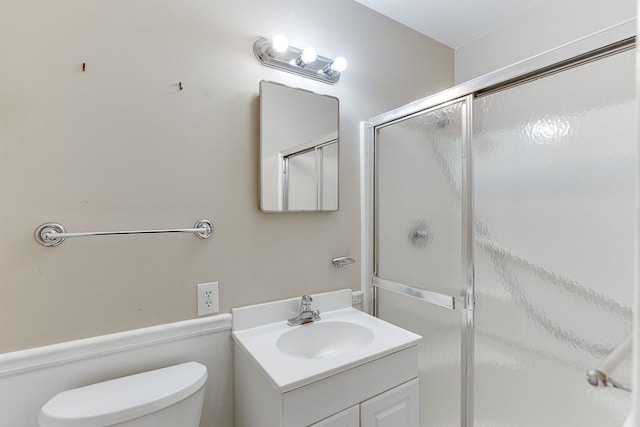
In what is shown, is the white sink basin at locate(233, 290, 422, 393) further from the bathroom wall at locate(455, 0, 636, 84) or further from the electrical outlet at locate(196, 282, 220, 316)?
the bathroom wall at locate(455, 0, 636, 84)

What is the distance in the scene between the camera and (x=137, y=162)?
1.10 m

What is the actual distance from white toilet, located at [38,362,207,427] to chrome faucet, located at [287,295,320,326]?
42 centimetres

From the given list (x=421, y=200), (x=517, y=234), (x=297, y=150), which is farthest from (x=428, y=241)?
(x=297, y=150)

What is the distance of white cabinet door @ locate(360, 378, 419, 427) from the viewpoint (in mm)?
1051

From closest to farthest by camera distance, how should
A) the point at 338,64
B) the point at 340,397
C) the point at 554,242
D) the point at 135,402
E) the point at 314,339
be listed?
the point at 135,402, the point at 340,397, the point at 554,242, the point at 314,339, the point at 338,64

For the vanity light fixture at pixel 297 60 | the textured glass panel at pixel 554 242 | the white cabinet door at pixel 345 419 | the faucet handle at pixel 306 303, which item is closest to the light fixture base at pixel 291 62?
the vanity light fixture at pixel 297 60

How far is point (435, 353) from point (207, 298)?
1.12 m

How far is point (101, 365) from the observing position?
1.03 meters

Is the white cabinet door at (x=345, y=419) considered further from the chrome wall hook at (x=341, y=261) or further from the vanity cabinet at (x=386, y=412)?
the chrome wall hook at (x=341, y=261)

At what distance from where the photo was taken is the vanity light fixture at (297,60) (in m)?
1.32

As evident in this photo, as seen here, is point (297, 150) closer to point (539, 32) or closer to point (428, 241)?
point (428, 241)

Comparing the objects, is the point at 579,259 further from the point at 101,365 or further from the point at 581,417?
the point at 101,365

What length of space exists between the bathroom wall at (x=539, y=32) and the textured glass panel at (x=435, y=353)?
1.55m

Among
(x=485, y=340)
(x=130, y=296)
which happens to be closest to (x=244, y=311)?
(x=130, y=296)
